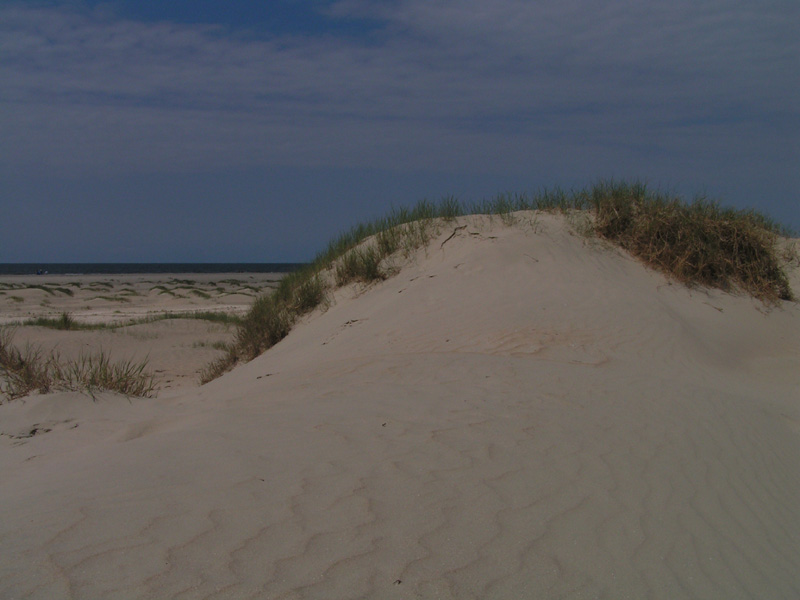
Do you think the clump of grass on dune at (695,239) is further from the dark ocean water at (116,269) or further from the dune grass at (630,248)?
the dark ocean water at (116,269)

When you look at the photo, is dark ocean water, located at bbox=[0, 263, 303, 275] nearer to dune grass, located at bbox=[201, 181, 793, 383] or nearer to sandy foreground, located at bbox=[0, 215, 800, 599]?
dune grass, located at bbox=[201, 181, 793, 383]

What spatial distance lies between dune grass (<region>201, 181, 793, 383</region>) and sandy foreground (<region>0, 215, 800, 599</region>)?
3.59 m

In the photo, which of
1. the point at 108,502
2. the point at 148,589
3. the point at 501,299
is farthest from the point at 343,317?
the point at 148,589

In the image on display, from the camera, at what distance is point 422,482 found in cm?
Result: 299

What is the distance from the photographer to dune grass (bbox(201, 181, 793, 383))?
402 inches

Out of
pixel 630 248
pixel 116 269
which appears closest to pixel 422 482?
pixel 630 248

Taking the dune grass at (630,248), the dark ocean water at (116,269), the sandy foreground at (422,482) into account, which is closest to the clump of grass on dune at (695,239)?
the dune grass at (630,248)

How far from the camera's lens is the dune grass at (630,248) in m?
10.2

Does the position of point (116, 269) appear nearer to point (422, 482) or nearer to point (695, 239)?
point (695, 239)

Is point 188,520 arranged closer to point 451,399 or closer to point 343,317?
point 451,399

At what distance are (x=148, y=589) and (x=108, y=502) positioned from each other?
77 centimetres

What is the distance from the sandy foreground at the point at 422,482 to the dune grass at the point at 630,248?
3.59 m

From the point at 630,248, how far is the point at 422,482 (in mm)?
8660

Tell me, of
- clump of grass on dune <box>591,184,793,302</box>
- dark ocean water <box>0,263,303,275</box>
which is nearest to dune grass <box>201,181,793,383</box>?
clump of grass on dune <box>591,184,793,302</box>
